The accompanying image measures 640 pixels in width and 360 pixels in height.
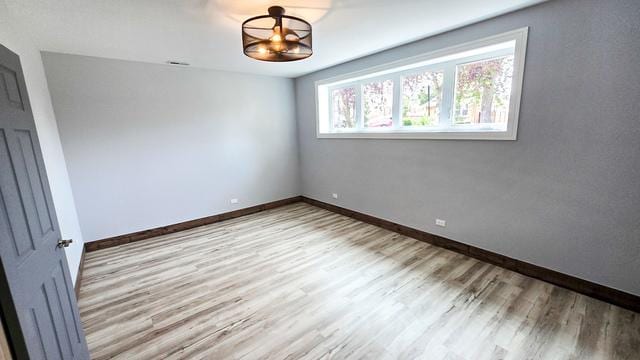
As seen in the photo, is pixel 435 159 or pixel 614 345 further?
pixel 435 159

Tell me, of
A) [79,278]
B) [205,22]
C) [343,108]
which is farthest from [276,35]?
[79,278]

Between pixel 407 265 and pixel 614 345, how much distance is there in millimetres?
1502

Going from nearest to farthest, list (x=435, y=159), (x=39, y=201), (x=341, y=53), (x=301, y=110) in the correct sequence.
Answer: (x=39, y=201) → (x=435, y=159) → (x=341, y=53) → (x=301, y=110)

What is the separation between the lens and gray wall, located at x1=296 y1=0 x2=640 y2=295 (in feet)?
6.42

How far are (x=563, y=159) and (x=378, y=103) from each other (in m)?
2.24

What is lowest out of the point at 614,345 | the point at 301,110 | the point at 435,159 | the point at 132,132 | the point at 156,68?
the point at 614,345

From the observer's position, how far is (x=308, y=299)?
232cm

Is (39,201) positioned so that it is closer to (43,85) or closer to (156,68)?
(43,85)

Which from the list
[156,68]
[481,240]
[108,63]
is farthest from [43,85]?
[481,240]

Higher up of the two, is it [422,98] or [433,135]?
[422,98]

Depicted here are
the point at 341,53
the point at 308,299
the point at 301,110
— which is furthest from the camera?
the point at 301,110

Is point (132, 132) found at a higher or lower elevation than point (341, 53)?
lower

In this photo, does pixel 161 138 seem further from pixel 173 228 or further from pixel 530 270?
pixel 530 270

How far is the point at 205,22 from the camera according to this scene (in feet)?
7.52
